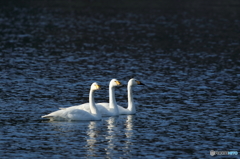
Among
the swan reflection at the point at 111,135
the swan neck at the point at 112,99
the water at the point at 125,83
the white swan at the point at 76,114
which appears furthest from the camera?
the swan neck at the point at 112,99

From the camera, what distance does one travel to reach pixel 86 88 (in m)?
38.1

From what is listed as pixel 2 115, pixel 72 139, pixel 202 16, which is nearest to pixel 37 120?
pixel 2 115

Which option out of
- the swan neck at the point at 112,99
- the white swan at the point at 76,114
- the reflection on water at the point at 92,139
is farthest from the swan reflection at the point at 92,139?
the swan neck at the point at 112,99

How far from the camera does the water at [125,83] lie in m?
24.7

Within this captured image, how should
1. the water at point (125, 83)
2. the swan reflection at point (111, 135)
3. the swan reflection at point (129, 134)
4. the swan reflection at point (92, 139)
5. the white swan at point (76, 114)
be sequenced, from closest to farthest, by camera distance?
1. the swan reflection at point (92, 139)
2. the swan reflection at point (111, 135)
3. the swan reflection at point (129, 134)
4. the water at point (125, 83)
5. the white swan at point (76, 114)

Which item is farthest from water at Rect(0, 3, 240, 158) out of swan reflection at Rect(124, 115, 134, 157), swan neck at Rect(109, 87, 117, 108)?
swan neck at Rect(109, 87, 117, 108)

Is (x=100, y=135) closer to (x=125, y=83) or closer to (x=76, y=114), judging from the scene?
(x=76, y=114)

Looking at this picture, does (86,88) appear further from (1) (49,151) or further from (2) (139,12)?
(2) (139,12)

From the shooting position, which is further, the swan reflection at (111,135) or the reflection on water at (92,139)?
the swan reflection at (111,135)

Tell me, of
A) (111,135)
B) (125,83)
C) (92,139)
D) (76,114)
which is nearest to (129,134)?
(111,135)

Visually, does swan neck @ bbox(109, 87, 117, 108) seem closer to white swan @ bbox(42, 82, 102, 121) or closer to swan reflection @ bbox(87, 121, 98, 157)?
white swan @ bbox(42, 82, 102, 121)

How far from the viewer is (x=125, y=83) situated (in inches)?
1602

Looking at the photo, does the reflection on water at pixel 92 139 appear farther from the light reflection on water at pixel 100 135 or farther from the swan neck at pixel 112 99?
the swan neck at pixel 112 99

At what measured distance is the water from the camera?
2466cm
